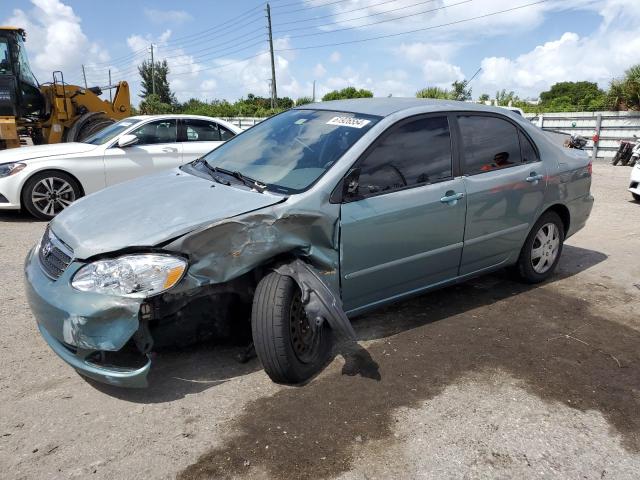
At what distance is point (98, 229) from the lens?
290cm

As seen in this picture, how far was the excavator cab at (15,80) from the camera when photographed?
11.2 metres

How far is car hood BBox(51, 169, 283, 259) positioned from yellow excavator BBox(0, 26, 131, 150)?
28.8 ft

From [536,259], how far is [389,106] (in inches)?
82.1

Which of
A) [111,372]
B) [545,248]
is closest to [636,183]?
[545,248]

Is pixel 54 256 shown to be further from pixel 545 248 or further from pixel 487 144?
pixel 545 248

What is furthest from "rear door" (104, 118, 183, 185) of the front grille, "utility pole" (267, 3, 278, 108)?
"utility pole" (267, 3, 278, 108)

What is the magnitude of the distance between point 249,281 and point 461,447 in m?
1.47

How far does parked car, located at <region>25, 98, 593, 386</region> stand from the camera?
2.69 metres

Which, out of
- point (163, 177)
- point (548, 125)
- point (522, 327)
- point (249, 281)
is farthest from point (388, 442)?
point (548, 125)

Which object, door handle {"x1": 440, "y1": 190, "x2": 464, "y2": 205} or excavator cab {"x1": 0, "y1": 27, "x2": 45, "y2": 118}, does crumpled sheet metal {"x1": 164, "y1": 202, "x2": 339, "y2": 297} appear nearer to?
door handle {"x1": 440, "y1": 190, "x2": 464, "y2": 205}

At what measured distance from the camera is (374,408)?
281 centimetres

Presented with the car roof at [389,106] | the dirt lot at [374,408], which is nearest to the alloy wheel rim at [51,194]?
the dirt lot at [374,408]

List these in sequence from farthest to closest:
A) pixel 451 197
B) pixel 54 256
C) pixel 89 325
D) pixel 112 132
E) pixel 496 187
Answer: pixel 112 132 < pixel 496 187 < pixel 451 197 < pixel 54 256 < pixel 89 325

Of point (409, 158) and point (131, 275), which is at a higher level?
point (409, 158)
